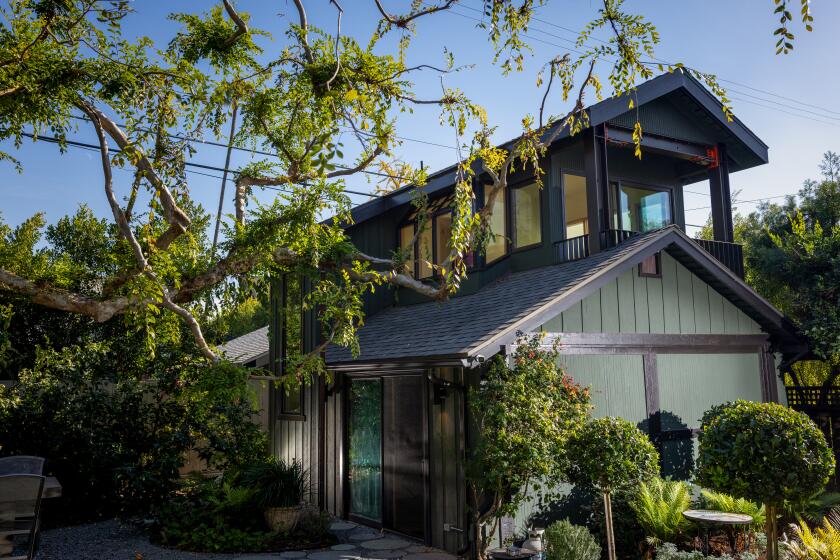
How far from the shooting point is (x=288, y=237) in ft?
30.0

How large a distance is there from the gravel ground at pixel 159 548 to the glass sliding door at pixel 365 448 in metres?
0.47

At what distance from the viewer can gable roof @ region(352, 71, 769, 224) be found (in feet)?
35.1

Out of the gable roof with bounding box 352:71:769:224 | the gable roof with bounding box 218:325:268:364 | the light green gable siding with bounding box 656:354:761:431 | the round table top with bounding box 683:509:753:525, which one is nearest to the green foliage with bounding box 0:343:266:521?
the gable roof with bounding box 352:71:769:224

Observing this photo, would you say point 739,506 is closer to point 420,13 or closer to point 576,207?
point 576,207

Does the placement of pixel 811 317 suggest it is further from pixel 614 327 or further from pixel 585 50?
pixel 585 50

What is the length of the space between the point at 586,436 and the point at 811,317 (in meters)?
6.44

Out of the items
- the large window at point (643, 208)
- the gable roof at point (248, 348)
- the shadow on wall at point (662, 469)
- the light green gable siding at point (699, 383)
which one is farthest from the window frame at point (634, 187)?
the gable roof at point (248, 348)

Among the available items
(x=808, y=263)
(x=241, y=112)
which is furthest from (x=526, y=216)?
(x=808, y=263)

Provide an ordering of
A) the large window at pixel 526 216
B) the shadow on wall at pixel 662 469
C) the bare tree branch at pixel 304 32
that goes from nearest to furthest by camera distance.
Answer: the bare tree branch at pixel 304 32 < the shadow on wall at pixel 662 469 < the large window at pixel 526 216

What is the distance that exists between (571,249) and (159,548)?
765cm

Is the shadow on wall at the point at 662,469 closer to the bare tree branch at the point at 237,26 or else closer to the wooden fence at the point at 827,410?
the wooden fence at the point at 827,410

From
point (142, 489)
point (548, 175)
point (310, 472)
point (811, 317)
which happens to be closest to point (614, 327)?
point (548, 175)

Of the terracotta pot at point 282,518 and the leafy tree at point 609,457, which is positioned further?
the terracotta pot at point 282,518

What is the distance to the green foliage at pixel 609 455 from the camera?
7.11 m
